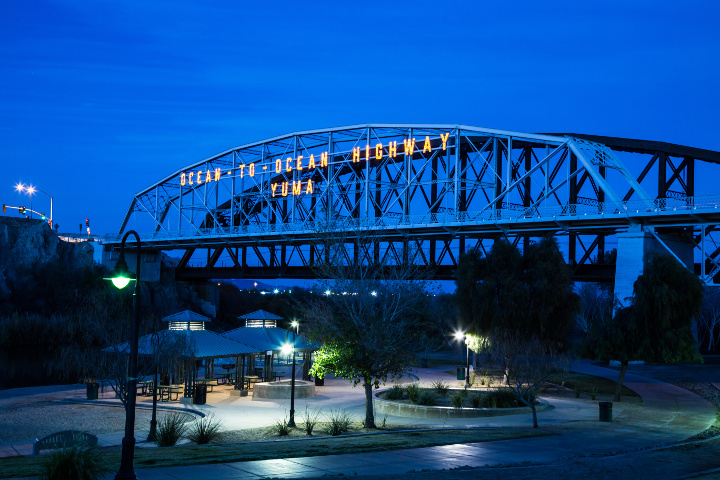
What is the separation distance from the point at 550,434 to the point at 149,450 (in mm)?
12176

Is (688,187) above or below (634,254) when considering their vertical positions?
above

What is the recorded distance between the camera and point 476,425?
25.8m

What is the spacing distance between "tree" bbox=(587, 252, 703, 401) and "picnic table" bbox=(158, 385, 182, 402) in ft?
66.2

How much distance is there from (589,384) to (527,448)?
22.9 meters

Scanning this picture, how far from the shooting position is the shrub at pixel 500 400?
97.4ft

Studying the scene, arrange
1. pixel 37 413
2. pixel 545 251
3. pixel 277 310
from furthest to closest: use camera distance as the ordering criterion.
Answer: pixel 277 310
pixel 545 251
pixel 37 413

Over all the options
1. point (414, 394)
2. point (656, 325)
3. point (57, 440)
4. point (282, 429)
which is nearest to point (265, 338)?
point (414, 394)

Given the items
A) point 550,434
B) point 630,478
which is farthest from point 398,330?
point 630,478

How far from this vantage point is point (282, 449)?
1934 centimetres

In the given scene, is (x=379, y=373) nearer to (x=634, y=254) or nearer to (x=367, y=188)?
(x=634, y=254)

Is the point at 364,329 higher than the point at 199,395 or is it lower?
higher

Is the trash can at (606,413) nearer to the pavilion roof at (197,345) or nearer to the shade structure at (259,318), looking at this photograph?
the pavilion roof at (197,345)

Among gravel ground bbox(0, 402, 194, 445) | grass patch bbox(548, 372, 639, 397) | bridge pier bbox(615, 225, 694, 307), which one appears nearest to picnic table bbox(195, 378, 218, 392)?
gravel ground bbox(0, 402, 194, 445)

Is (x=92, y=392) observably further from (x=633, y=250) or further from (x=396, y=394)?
(x=633, y=250)
